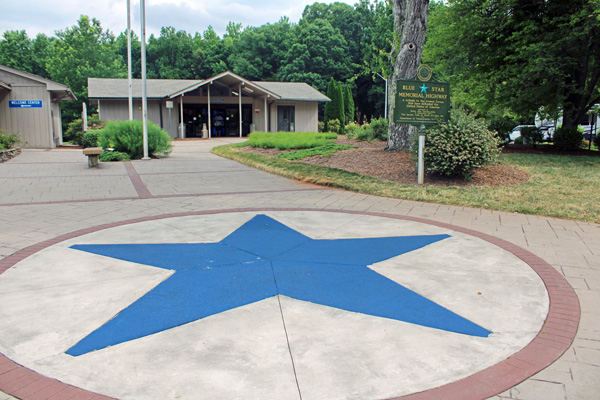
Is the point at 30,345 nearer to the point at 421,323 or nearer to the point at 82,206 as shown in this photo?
the point at 421,323

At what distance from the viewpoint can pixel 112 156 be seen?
17.3 metres

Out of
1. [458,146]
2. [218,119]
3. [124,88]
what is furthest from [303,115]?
[458,146]

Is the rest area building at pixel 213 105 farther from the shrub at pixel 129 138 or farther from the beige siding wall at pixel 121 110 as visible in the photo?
the shrub at pixel 129 138

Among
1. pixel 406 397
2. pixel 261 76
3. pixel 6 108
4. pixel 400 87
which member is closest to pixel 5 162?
pixel 6 108

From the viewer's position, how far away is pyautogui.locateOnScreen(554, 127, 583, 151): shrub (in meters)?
19.2

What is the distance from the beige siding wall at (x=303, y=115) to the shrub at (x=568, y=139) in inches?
931

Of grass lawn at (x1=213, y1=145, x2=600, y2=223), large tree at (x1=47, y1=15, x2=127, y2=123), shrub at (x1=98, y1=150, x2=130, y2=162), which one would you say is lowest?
grass lawn at (x1=213, y1=145, x2=600, y2=223)

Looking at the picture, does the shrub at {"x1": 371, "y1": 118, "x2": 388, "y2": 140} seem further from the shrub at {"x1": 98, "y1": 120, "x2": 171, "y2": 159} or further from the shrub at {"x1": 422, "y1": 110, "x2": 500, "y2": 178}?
the shrub at {"x1": 422, "y1": 110, "x2": 500, "y2": 178}

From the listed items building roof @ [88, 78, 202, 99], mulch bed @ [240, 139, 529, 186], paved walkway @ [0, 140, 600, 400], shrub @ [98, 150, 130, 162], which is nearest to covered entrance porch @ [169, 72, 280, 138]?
building roof @ [88, 78, 202, 99]

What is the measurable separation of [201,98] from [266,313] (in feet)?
111

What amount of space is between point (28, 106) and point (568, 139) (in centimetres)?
2601

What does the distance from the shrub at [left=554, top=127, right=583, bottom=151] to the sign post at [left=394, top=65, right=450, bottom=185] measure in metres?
10.9

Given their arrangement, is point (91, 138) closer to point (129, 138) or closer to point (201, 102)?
point (129, 138)

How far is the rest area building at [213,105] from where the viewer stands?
113ft
